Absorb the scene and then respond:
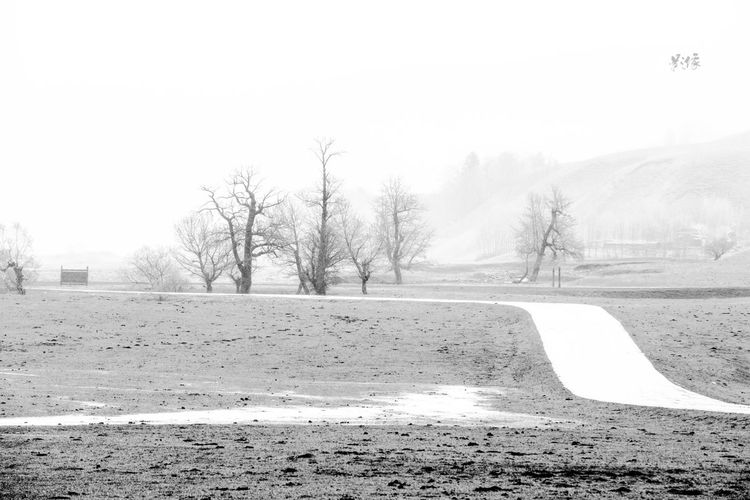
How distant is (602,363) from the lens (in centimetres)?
2659

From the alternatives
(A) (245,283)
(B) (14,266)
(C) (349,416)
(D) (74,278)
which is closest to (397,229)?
(D) (74,278)

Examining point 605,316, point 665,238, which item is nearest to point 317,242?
point 605,316

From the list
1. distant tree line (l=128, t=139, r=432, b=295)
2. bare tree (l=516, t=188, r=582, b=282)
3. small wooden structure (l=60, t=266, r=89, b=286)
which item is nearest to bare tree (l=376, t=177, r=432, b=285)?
distant tree line (l=128, t=139, r=432, b=295)

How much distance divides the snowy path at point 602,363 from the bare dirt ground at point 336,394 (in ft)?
2.10

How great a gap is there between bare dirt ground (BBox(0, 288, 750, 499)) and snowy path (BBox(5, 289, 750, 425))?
0.64 meters

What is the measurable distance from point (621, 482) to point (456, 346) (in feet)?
72.3

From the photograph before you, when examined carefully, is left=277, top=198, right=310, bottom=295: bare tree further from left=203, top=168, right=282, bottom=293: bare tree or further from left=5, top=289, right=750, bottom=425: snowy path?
left=5, top=289, right=750, bottom=425: snowy path

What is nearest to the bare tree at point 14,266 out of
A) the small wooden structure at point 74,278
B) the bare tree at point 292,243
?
the small wooden structure at point 74,278

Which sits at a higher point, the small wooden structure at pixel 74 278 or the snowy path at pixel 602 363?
the small wooden structure at pixel 74 278

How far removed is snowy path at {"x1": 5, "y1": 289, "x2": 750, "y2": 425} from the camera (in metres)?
20.9

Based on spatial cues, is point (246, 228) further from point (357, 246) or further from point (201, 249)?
point (357, 246)

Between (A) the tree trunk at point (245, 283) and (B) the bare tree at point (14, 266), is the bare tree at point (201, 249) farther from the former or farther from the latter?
(B) the bare tree at point (14, 266)

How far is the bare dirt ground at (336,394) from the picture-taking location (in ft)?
33.5

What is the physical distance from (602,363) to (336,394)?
8782 millimetres
